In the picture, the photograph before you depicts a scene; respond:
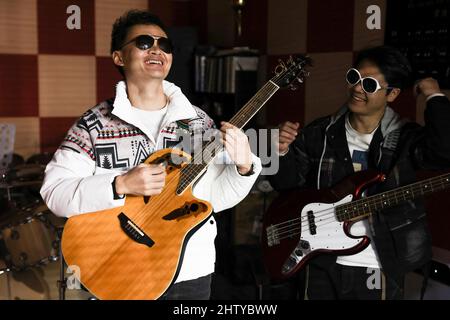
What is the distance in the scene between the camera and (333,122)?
1.93m

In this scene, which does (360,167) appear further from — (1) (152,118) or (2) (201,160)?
(1) (152,118)

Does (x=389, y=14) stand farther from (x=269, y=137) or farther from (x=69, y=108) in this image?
(x=69, y=108)

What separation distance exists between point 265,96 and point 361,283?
0.76m

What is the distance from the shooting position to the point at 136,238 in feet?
5.12

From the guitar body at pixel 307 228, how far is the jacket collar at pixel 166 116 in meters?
0.64

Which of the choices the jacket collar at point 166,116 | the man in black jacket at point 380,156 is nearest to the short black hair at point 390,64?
the man in black jacket at point 380,156

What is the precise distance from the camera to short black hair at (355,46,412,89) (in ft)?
5.93

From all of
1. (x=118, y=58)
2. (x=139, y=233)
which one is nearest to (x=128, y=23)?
(x=118, y=58)

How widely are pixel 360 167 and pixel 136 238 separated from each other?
837mm

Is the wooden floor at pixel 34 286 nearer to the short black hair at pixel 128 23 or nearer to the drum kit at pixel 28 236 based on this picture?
the drum kit at pixel 28 236

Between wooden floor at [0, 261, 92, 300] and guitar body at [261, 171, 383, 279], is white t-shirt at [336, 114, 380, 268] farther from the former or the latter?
wooden floor at [0, 261, 92, 300]

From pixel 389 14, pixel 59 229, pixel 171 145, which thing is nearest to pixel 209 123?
pixel 171 145

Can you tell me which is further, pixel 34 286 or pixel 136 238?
pixel 34 286

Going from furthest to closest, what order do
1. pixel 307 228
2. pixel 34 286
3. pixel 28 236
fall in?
1. pixel 34 286
2. pixel 28 236
3. pixel 307 228
